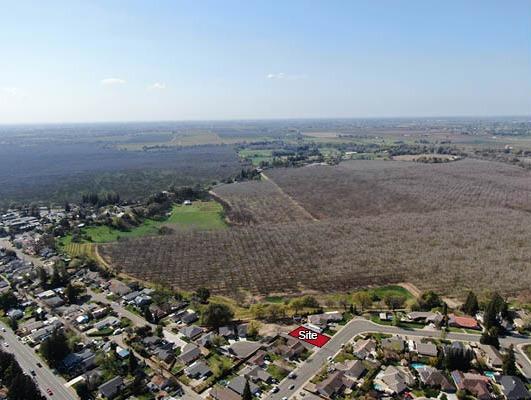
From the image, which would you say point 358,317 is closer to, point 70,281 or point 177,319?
point 177,319

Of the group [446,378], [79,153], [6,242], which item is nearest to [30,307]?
[6,242]

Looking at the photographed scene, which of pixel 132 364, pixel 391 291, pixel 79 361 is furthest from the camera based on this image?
pixel 391 291

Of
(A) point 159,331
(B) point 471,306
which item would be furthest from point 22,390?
(B) point 471,306

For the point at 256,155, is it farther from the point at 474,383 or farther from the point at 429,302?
the point at 474,383

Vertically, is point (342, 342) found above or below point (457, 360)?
below

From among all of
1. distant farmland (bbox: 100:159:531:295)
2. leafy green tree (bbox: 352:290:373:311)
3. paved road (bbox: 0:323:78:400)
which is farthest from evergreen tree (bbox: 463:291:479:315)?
paved road (bbox: 0:323:78:400)

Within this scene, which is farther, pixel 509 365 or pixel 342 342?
pixel 342 342
